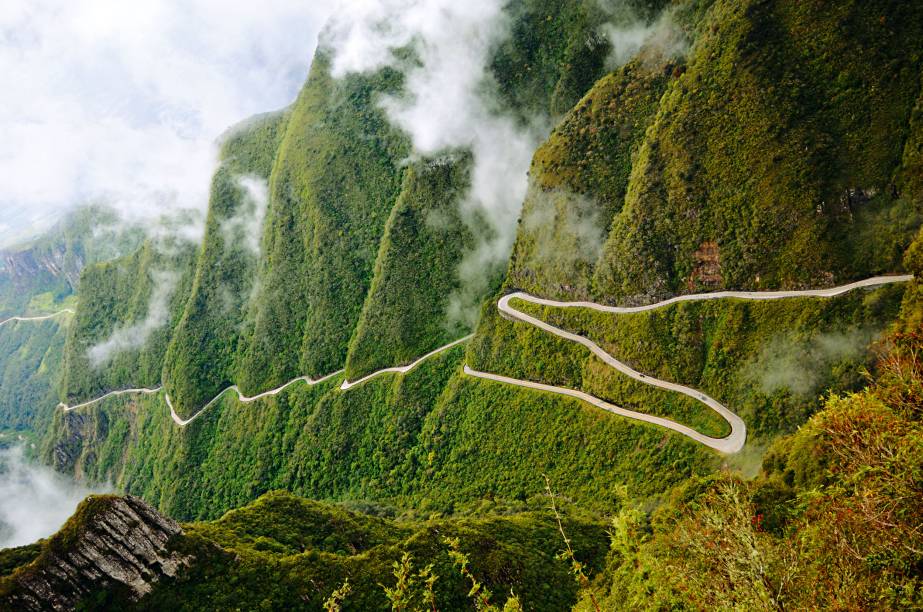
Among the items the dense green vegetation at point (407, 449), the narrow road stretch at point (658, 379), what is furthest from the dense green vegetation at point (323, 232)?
the narrow road stretch at point (658, 379)

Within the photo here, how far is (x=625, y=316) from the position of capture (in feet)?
341

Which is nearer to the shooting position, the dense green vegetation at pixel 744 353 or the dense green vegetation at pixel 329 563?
the dense green vegetation at pixel 329 563

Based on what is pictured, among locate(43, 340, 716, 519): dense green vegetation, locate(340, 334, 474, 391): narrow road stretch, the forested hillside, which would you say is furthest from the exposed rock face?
locate(340, 334, 474, 391): narrow road stretch

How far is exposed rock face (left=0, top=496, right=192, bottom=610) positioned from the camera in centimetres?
4791

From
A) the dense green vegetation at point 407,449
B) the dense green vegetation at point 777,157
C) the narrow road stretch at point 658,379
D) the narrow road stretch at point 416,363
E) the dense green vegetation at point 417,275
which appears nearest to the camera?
the narrow road stretch at point 658,379

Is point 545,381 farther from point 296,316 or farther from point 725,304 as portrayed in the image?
point 296,316

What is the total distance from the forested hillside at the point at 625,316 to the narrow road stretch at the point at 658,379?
1.03 metres

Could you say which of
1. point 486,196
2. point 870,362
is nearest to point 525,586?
point 870,362

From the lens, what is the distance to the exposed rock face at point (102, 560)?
47.9 m

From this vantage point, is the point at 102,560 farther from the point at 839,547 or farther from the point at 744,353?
the point at 744,353

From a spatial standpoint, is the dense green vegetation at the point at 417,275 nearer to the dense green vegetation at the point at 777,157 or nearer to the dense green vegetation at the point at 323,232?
the dense green vegetation at the point at 323,232

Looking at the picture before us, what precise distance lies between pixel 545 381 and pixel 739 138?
5848 cm

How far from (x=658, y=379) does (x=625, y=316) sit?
1409 cm

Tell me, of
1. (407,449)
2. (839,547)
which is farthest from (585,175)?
(839,547)
